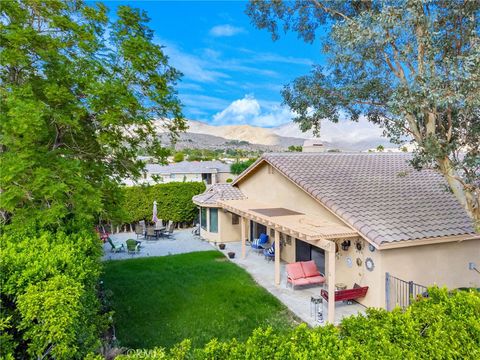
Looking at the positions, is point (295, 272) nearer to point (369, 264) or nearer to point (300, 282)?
point (300, 282)

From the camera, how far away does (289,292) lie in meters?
14.8

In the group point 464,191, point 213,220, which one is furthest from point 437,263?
point 213,220

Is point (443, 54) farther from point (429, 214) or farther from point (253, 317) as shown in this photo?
point (253, 317)

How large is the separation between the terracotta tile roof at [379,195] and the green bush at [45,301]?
31.3ft

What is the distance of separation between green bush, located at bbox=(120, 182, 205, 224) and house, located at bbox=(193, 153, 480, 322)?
30.2 ft

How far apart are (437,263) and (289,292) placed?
6230 mm

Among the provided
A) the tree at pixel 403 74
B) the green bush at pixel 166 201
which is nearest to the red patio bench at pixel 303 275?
the tree at pixel 403 74

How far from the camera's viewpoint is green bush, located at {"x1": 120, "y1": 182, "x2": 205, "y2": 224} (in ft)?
92.1

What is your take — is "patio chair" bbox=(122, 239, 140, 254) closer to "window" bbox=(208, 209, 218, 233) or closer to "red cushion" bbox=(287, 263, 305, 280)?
"window" bbox=(208, 209, 218, 233)

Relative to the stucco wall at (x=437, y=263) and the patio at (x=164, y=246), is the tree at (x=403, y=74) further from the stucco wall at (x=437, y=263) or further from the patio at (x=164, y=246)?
the patio at (x=164, y=246)

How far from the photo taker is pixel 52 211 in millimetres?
8547

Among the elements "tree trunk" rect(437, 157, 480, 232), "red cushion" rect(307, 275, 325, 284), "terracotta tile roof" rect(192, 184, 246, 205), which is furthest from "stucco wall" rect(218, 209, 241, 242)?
"tree trunk" rect(437, 157, 480, 232)

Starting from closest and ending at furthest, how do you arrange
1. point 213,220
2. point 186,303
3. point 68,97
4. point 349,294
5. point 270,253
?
1. point 68,97
2. point 349,294
3. point 186,303
4. point 270,253
5. point 213,220

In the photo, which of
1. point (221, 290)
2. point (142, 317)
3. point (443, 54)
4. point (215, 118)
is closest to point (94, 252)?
point (142, 317)
